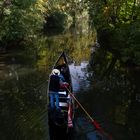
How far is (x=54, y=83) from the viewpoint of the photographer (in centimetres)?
1644

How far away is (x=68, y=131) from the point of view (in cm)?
1446

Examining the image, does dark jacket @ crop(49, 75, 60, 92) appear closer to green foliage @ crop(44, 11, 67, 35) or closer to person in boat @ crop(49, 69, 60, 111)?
person in boat @ crop(49, 69, 60, 111)

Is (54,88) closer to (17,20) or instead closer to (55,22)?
(17,20)

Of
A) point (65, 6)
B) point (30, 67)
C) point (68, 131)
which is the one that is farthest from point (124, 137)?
point (65, 6)

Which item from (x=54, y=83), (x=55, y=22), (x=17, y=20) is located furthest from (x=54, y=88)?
(x=55, y=22)

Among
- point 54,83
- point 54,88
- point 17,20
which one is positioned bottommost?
point 54,88

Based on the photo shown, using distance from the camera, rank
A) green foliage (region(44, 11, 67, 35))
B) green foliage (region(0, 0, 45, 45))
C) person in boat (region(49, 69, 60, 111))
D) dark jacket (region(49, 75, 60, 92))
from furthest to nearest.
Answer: green foliage (region(44, 11, 67, 35)) → green foliage (region(0, 0, 45, 45)) → dark jacket (region(49, 75, 60, 92)) → person in boat (region(49, 69, 60, 111))

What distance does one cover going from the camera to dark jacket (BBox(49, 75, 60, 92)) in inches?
636

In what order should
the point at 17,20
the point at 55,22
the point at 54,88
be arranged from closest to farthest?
1. the point at 54,88
2. the point at 17,20
3. the point at 55,22

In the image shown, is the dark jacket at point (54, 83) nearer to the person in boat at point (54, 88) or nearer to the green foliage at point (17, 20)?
the person in boat at point (54, 88)

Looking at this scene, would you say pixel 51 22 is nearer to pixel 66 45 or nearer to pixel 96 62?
pixel 66 45

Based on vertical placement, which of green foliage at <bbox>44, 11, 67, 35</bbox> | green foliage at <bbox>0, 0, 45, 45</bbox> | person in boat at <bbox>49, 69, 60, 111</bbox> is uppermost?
green foliage at <bbox>44, 11, 67, 35</bbox>

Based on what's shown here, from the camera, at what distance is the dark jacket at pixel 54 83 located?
53.0ft

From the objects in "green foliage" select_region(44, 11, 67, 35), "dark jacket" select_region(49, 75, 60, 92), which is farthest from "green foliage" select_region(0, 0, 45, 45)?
"green foliage" select_region(44, 11, 67, 35)
